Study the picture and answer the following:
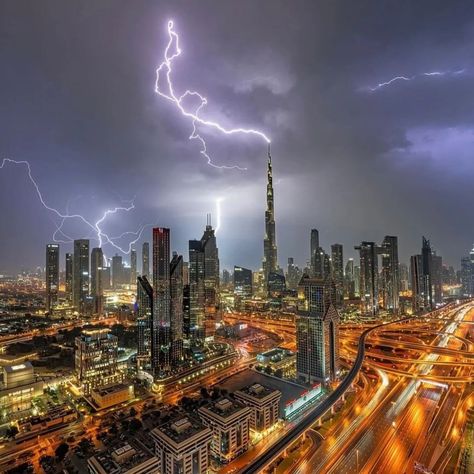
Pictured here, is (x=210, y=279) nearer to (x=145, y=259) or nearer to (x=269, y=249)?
(x=269, y=249)

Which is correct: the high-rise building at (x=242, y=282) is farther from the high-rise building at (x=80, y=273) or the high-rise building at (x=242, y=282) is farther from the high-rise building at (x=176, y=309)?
the high-rise building at (x=176, y=309)

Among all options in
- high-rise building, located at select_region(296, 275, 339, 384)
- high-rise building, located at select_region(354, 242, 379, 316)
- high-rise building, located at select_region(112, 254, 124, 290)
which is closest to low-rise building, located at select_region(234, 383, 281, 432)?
high-rise building, located at select_region(296, 275, 339, 384)

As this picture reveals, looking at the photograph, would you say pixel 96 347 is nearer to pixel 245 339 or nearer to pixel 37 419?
pixel 37 419

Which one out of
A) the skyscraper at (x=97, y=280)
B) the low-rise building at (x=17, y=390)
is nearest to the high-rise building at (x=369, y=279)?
the skyscraper at (x=97, y=280)

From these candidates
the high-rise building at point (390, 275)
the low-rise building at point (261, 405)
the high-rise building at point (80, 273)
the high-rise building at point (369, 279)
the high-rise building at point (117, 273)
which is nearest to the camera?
the low-rise building at point (261, 405)

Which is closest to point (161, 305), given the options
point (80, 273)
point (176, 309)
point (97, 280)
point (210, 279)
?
point (176, 309)

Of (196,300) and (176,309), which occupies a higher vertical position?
(176,309)
